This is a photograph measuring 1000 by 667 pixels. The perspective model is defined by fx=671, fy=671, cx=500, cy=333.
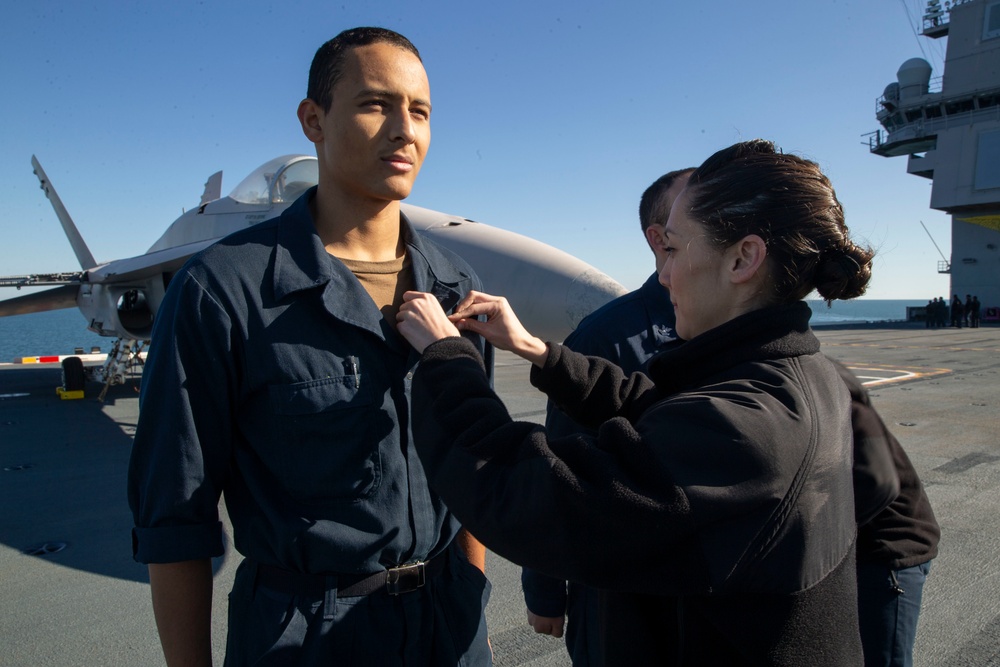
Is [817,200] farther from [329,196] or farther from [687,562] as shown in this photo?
[329,196]

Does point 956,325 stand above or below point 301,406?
below

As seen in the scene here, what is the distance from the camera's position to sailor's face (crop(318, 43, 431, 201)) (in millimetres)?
1760

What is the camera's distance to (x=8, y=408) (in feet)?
35.6

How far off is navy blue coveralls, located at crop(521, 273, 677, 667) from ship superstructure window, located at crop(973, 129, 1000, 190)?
46.7 m

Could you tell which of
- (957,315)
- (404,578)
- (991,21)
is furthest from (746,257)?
(991,21)

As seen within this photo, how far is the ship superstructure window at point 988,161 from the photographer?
39188 mm

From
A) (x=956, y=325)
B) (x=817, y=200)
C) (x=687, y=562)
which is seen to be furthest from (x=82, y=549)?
(x=956, y=325)

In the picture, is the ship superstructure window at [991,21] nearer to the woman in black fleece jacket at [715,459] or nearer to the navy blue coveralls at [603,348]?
the navy blue coveralls at [603,348]

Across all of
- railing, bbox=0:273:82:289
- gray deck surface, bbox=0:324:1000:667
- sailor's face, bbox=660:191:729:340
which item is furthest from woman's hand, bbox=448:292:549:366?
railing, bbox=0:273:82:289

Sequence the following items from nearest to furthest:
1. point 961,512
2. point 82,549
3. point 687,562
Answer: point 687,562
point 82,549
point 961,512

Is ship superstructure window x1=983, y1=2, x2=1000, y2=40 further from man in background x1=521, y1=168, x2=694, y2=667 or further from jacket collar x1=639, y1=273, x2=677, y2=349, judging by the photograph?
jacket collar x1=639, y1=273, x2=677, y2=349

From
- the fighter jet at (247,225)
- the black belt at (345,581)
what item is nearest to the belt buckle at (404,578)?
the black belt at (345,581)

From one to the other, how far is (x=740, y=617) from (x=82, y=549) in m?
4.69

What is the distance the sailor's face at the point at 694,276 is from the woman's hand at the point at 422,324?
20.8 inches
